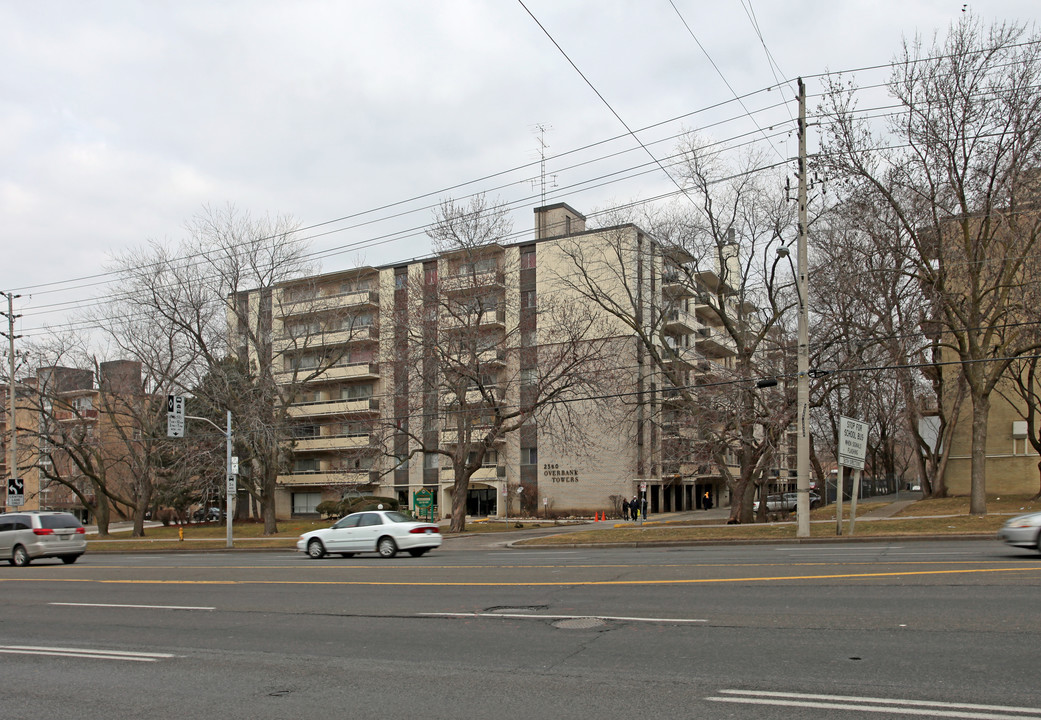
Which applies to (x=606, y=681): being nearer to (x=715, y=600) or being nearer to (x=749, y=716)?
(x=749, y=716)

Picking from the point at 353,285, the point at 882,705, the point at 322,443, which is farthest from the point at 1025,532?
the point at 322,443

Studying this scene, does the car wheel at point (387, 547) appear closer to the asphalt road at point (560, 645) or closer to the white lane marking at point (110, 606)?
the asphalt road at point (560, 645)

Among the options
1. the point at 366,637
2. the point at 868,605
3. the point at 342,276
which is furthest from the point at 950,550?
the point at 342,276

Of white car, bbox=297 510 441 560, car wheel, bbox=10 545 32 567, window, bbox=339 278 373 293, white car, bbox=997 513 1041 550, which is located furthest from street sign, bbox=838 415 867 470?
window, bbox=339 278 373 293

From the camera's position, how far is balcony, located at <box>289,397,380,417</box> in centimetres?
5988

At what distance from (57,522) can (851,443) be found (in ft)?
78.3

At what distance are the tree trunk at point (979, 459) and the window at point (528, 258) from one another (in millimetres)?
35733

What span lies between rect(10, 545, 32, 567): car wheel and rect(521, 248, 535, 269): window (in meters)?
40.1

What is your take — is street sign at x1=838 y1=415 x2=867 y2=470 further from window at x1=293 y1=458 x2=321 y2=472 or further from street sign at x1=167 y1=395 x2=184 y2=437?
window at x1=293 y1=458 x2=321 y2=472

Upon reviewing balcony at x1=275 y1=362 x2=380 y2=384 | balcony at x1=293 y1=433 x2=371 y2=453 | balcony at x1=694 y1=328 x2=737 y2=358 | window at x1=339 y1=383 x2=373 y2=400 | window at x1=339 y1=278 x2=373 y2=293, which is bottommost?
balcony at x1=293 y1=433 x2=371 y2=453

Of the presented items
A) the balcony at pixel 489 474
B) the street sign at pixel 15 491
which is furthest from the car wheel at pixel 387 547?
the balcony at pixel 489 474

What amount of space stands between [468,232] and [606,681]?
31.2 meters

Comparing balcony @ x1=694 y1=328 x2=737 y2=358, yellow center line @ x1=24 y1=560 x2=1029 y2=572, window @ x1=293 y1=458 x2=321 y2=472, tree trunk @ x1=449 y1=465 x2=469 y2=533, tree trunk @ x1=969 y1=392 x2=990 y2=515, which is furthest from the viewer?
window @ x1=293 y1=458 x2=321 y2=472

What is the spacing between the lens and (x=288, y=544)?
34656 mm
